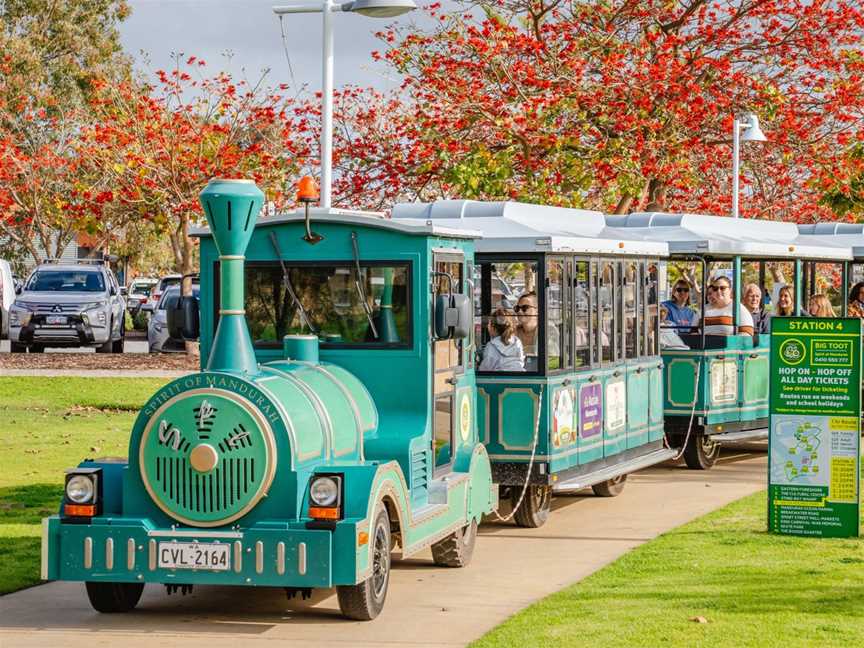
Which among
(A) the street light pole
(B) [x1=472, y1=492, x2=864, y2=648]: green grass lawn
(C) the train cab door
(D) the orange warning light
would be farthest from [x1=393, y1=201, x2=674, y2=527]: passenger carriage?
(A) the street light pole

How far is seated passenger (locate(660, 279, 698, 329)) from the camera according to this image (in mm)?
18062

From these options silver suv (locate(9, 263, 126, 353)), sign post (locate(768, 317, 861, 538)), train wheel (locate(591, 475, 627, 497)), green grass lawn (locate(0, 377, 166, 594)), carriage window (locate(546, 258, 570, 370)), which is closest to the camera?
green grass lawn (locate(0, 377, 166, 594))

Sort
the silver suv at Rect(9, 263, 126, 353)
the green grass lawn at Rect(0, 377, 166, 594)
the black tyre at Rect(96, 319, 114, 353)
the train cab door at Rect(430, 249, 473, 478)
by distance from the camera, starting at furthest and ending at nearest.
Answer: the black tyre at Rect(96, 319, 114, 353) < the silver suv at Rect(9, 263, 126, 353) < the green grass lawn at Rect(0, 377, 166, 594) < the train cab door at Rect(430, 249, 473, 478)

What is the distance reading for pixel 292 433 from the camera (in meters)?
9.08

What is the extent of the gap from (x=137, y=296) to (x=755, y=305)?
35027mm

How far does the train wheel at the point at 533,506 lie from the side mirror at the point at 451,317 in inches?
121

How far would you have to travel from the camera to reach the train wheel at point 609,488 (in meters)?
15.5

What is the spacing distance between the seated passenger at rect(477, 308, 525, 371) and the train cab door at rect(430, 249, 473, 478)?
5.92 ft

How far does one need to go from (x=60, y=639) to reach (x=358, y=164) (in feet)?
54.6

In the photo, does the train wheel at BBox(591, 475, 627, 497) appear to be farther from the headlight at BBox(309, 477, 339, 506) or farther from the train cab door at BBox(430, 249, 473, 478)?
the headlight at BBox(309, 477, 339, 506)

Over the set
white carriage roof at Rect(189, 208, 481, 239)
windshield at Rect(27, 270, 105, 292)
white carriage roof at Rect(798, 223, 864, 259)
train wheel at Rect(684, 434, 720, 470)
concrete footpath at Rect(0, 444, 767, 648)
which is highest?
white carriage roof at Rect(798, 223, 864, 259)

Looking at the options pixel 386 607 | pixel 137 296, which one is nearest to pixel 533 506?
pixel 386 607

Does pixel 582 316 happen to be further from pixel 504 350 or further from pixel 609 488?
pixel 609 488

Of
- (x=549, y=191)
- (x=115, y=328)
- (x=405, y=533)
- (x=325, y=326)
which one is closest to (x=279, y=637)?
(x=405, y=533)
